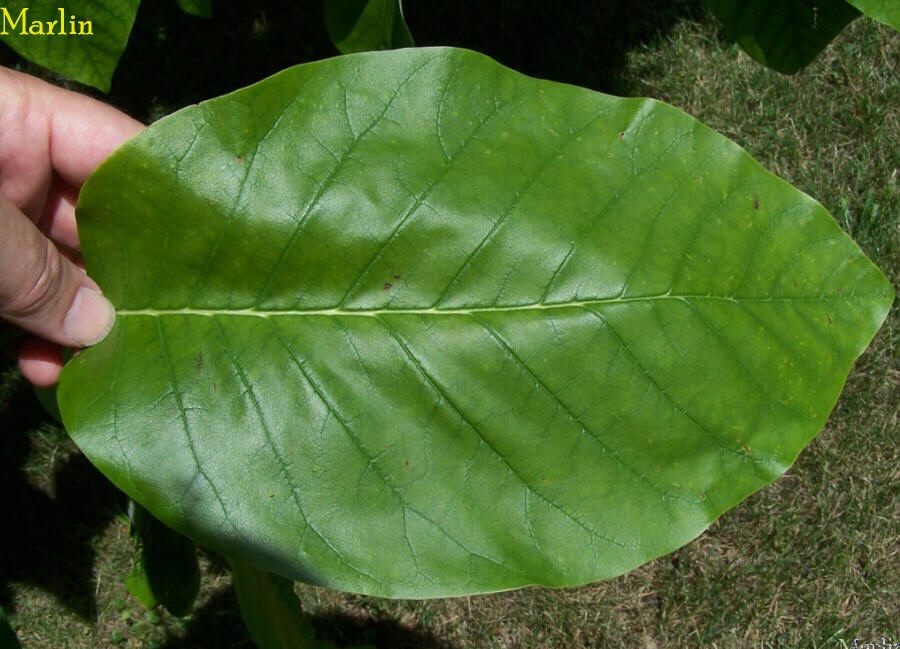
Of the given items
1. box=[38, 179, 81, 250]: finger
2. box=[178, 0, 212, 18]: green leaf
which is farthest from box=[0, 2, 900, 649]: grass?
box=[178, 0, 212, 18]: green leaf

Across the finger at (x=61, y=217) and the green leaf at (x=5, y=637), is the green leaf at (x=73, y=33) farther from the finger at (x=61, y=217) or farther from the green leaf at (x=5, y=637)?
the green leaf at (x=5, y=637)

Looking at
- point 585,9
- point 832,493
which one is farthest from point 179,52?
point 832,493

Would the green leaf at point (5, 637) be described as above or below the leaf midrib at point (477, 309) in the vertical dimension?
below

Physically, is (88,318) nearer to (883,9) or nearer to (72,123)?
(72,123)

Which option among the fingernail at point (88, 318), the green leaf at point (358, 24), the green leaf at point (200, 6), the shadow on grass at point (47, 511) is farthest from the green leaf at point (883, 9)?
the shadow on grass at point (47, 511)

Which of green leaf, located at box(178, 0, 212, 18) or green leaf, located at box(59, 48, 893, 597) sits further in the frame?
green leaf, located at box(178, 0, 212, 18)

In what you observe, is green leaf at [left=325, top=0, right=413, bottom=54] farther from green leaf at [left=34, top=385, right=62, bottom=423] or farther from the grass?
the grass

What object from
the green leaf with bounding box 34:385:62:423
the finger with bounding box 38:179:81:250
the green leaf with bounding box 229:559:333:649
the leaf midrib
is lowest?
the green leaf with bounding box 229:559:333:649
